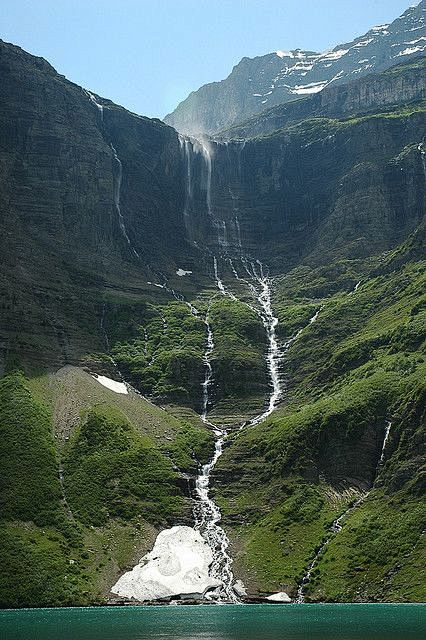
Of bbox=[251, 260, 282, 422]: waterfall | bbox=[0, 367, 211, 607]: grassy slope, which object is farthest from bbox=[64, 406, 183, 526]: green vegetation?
bbox=[251, 260, 282, 422]: waterfall

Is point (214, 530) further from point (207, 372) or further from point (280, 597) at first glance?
point (207, 372)

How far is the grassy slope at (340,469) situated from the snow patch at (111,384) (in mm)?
25490

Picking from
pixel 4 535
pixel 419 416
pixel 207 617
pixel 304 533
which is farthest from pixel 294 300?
pixel 207 617

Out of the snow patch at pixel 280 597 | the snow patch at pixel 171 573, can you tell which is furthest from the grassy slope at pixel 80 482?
the snow patch at pixel 280 597

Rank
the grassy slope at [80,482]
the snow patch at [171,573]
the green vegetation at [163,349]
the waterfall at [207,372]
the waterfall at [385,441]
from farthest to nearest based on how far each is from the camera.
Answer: the green vegetation at [163,349] → the waterfall at [207,372] → the waterfall at [385,441] → the grassy slope at [80,482] → the snow patch at [171,573]

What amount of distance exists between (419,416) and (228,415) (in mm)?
41116

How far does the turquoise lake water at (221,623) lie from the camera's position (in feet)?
203

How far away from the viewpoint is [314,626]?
68.2 m

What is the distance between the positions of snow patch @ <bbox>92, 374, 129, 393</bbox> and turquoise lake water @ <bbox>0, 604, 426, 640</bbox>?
59.1 meters

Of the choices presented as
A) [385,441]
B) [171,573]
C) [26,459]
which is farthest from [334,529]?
[26,459]

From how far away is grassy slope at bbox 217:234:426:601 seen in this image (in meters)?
96.8

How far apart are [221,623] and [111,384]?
79665mm

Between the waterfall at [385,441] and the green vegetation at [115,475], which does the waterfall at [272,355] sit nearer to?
the green vegetation at [115,475]

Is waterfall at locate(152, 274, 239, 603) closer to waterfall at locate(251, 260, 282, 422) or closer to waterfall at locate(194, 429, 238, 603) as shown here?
waterfall at locate(194, 429, 238, 603)
